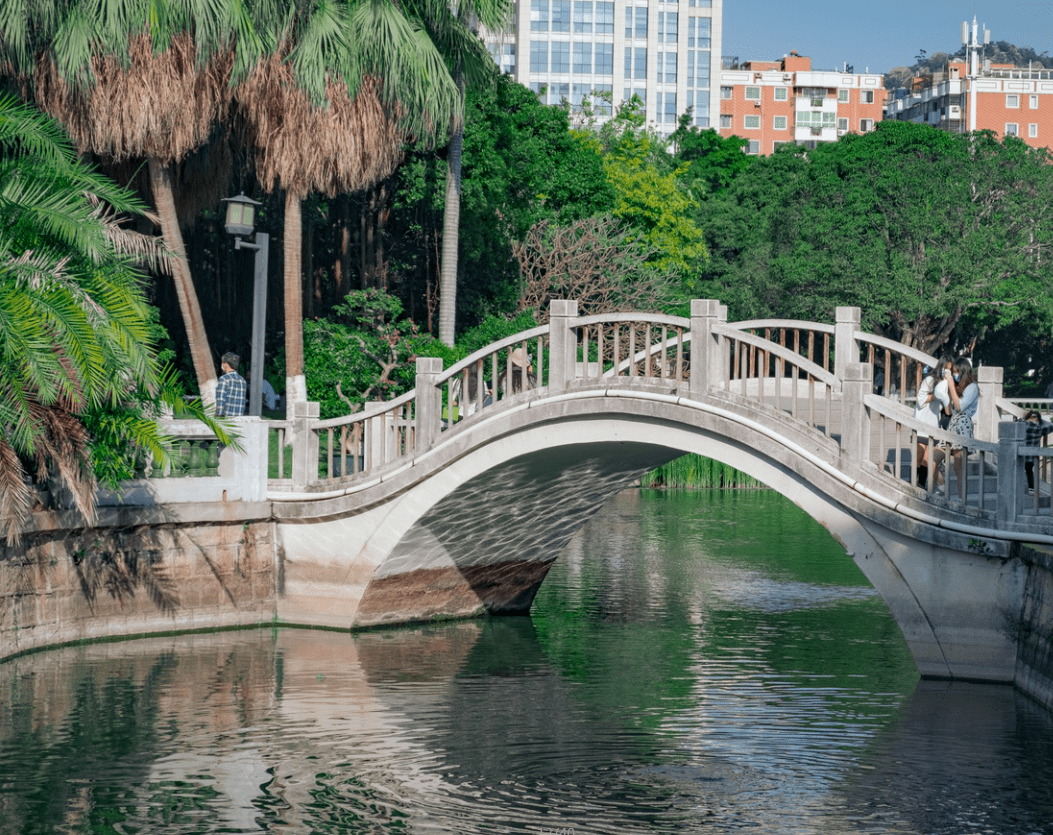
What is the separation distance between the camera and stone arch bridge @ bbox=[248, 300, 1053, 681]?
1295cm

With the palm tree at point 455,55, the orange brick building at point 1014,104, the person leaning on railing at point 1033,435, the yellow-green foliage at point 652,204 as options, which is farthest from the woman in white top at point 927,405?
the orange brick building at point 1014,104

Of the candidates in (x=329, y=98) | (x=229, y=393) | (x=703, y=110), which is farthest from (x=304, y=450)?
(x=703, y=110)

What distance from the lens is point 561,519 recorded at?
61.1 ft

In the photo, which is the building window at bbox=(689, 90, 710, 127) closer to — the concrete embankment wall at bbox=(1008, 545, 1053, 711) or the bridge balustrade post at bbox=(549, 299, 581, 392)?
the bridge balustrade post at bbox=(549, 299, 581, 392)

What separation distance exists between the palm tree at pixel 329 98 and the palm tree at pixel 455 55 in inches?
34.0

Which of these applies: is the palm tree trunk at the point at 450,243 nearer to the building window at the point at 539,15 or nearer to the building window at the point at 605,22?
the building window at the point at 539,15

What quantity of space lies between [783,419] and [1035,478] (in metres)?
2.38

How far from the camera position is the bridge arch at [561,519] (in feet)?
42.9

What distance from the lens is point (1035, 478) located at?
12375 millimetres

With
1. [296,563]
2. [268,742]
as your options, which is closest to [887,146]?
[296,563]

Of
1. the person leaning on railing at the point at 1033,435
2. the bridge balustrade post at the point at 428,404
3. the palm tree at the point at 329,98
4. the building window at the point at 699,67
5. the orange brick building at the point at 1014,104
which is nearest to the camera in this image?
the person leaning on railing at the point at 1033,435

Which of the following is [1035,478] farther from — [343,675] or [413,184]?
[413,184]

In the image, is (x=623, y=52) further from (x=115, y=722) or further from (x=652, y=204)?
(x=115, y=722)

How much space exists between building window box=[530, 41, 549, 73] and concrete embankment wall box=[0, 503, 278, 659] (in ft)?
273
